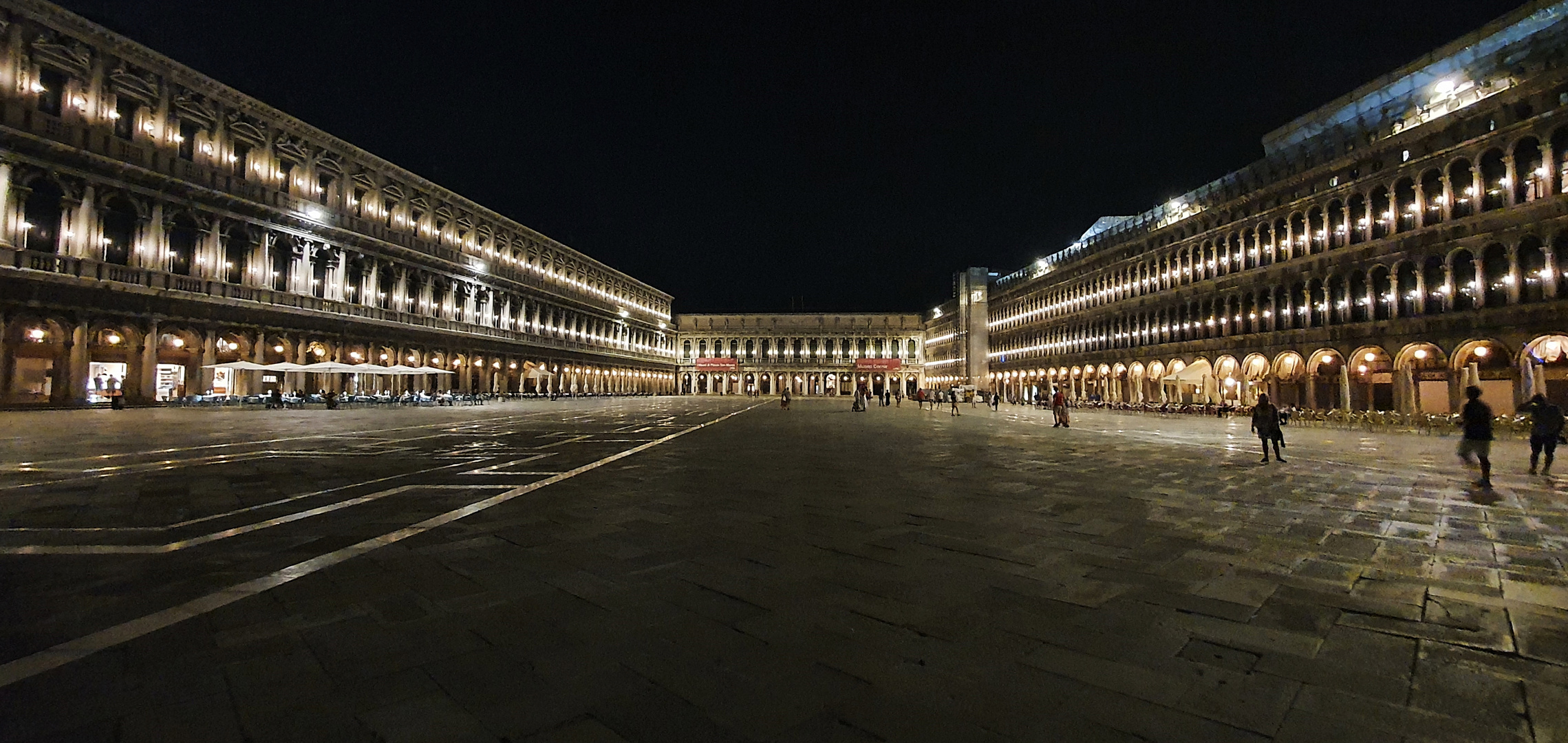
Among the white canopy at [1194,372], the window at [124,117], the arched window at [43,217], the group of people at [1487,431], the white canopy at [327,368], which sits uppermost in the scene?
the window at [124,117]

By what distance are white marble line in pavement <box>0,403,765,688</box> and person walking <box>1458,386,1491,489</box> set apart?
1220 centimetres

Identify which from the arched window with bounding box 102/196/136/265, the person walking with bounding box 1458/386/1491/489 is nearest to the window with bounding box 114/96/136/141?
the arched window with bounding box 102/196/136/265

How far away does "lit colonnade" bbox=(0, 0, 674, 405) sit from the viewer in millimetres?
21922

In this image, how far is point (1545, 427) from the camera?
862cm

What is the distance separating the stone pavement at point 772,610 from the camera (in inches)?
83.7

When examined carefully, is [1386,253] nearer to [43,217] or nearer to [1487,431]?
[1487,431]

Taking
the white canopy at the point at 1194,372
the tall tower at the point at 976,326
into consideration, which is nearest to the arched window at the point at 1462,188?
the white canopy at the point at 1194,372

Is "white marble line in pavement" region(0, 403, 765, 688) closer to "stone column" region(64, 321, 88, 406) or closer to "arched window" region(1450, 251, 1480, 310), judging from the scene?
"stone column" region(64, 321, 88, 406)

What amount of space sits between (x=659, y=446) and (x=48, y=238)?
1110 inches

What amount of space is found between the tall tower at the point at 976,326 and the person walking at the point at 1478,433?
5457 cm

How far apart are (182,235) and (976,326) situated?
196 ft

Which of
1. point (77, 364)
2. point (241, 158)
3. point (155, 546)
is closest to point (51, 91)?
point (241, 158)

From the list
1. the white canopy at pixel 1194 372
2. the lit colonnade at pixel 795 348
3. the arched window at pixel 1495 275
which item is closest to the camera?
the arched window at pixel 1495 275

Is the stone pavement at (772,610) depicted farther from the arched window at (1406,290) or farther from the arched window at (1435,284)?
the arched window at (1406,290)
